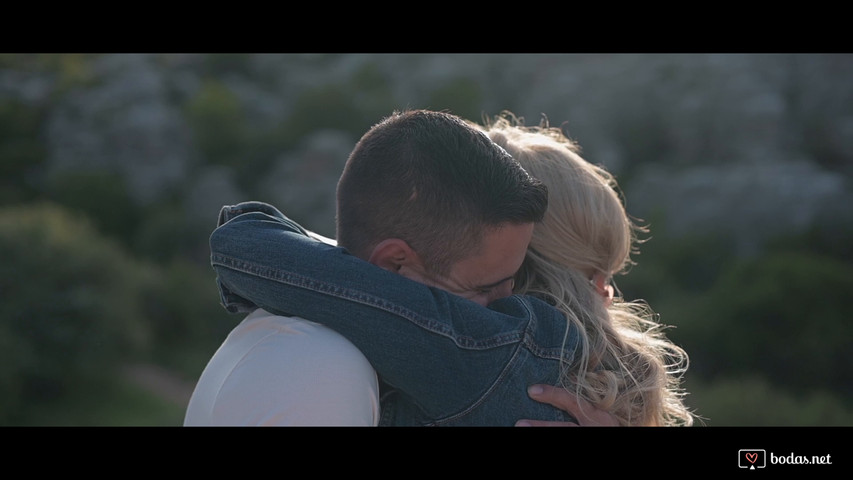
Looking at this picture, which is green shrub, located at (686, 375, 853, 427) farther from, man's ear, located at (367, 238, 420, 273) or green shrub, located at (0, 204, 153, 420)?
man's ear, located at (367, 238, 420, 273)

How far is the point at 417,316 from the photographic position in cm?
164

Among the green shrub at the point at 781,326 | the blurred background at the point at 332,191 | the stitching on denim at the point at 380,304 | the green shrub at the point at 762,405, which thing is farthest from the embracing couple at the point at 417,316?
the green shrub at the point at 781,326

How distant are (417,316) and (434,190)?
31 cm

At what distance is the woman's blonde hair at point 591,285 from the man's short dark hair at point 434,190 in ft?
1.02

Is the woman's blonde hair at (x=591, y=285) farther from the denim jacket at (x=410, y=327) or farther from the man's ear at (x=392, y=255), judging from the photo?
the man's ear at (x=392, y=255)

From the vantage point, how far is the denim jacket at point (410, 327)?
1.63m

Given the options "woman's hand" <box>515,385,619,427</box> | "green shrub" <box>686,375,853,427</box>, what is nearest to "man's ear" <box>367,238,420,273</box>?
"woman's hand" <box>515,385,619,427</box>

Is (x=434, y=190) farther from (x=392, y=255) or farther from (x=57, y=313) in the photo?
(x=57, y=313)

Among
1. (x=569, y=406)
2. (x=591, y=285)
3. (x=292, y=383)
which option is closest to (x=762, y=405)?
Result: (x=591, y=285)

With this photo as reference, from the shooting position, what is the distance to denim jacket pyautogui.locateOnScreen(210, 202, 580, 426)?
1.63m

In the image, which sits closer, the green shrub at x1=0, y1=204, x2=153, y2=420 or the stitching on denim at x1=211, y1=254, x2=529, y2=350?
the stitching on denim at x1=211, y1=254, x2=529, y2=350

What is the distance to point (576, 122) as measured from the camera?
19047 mm
